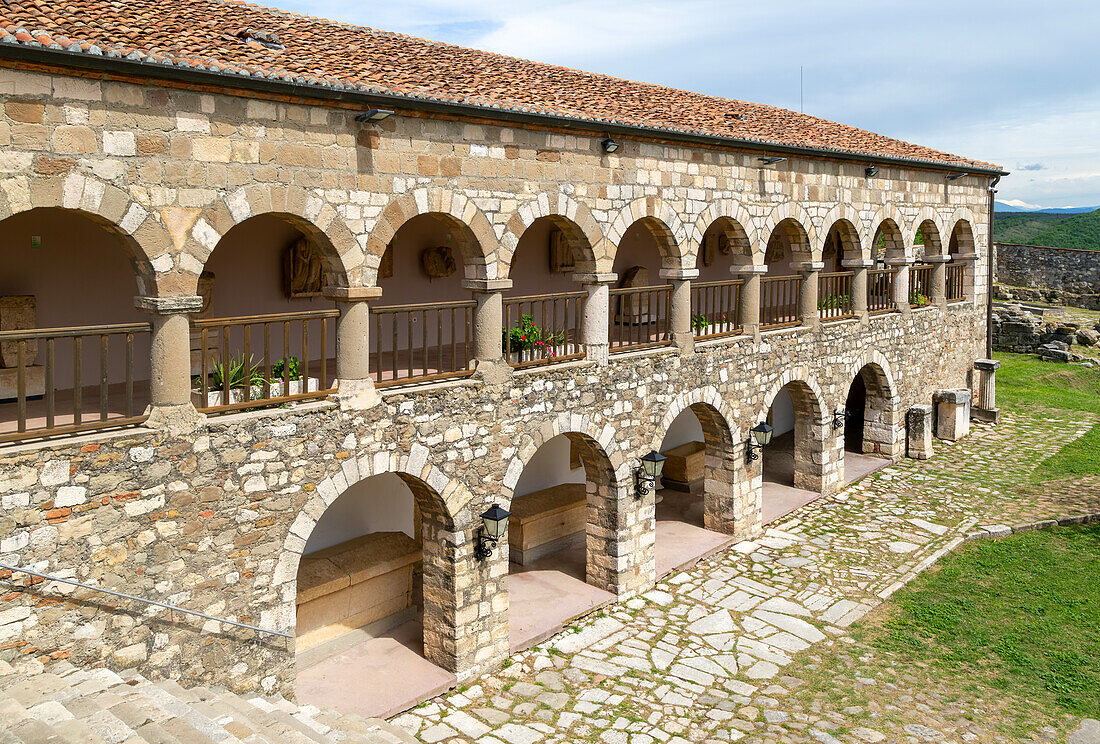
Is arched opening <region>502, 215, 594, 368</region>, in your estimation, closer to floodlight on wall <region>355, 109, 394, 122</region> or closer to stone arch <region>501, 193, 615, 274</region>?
stone arch <region>501, 193, 615, 274</region>

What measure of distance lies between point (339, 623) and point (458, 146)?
5424mm

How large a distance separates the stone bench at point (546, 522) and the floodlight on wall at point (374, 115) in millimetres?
6075

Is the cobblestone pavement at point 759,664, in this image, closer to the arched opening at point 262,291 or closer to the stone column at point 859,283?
the stone column at point 859,283

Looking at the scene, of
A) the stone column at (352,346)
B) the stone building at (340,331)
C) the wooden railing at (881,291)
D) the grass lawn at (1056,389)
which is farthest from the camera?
the grass lawn at (1056,389)

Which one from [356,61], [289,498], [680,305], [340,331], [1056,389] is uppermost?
[356,61]

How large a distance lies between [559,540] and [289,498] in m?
5.84

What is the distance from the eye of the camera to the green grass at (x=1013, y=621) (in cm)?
927

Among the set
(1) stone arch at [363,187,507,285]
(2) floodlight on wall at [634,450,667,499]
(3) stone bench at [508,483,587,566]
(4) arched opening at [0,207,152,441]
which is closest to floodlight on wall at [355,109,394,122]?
(1) stone arch at [363,187,507,285]

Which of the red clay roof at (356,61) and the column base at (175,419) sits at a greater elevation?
the red clay roof at (356,61)

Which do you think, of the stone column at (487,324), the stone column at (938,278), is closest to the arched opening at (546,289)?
the stone column at (487,324)

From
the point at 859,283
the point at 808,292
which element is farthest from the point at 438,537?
the point at 859,283

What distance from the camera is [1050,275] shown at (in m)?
33.7

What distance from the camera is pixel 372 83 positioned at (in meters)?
8.24

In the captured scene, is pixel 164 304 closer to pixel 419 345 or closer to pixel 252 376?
pixel 252 376
